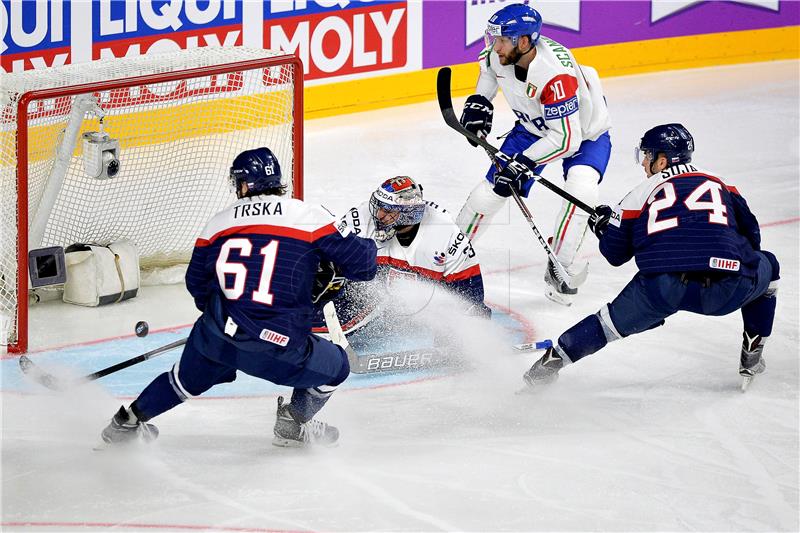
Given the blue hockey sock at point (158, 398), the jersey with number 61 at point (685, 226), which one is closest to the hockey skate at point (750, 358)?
the jersey with number 61 at point (685, 226)

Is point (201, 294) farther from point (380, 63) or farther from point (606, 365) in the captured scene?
point (380, 63)

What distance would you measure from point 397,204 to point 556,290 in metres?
1.22

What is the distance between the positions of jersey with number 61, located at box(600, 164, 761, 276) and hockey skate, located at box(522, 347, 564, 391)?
42cm

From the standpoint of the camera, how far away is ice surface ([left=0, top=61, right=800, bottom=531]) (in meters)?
3.81

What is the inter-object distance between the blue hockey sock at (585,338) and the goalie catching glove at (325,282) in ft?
3.03

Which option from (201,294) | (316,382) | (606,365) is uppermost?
(201,294)

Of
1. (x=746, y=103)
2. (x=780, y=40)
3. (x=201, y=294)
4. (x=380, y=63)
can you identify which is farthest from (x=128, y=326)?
(x=780, y=40)

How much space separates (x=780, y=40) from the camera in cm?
1012

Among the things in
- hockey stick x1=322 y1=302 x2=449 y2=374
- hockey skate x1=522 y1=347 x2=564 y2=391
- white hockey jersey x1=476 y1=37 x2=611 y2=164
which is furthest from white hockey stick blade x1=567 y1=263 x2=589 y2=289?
hockey skate x1=522 y1=347 x2=564 y2=391

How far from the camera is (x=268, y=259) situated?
3770mm

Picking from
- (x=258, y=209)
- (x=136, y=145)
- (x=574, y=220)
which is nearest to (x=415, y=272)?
(x=574, y=220)

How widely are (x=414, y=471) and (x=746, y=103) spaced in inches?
222

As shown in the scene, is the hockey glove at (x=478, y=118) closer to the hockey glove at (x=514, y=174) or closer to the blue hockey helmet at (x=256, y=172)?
the hockey glove at (x=514, y=174)

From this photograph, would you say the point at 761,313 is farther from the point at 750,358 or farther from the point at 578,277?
the point at 578,277
